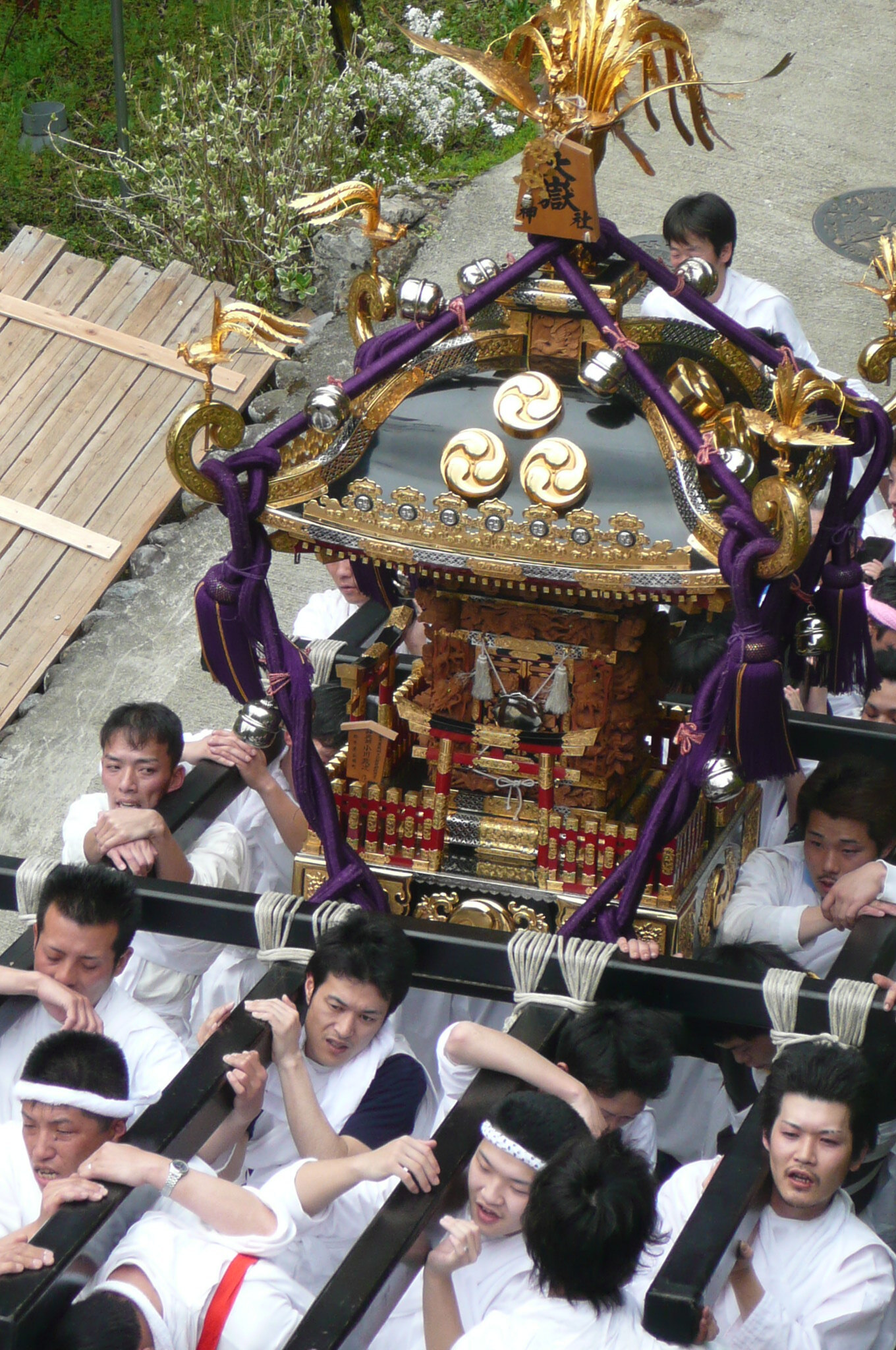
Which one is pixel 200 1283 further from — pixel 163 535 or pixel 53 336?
pixel 53 336

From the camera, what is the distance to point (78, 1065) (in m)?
3.71

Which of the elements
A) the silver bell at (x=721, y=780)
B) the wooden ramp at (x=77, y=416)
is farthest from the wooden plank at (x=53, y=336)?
the silver bell at (x=721, y=780)

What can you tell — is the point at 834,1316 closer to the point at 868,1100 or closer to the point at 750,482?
the point at 868,1100

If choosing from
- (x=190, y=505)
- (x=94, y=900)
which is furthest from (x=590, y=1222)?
(x=190, y=505)

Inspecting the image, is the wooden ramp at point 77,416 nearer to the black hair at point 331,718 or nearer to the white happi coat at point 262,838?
the white happi coat at point 262,838

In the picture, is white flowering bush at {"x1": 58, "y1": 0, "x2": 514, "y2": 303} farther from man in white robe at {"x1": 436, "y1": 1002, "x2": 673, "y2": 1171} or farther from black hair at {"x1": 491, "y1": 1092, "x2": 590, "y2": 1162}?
black hair at {"x1": 491, "y1": 1092, "x2": 590, "y2": 1162}

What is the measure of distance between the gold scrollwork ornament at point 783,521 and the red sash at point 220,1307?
5.90ft

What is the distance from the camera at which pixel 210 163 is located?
825 centimetres

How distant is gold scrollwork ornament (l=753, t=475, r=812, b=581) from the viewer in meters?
3.77

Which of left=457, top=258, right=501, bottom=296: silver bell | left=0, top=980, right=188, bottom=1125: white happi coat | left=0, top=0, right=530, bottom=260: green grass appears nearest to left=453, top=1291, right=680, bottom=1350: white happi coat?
left=0, top=980, right=188, bottom=1125: white happi coat

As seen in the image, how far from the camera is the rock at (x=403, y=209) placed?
28.4ft

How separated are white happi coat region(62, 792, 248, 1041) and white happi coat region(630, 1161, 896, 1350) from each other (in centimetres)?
151

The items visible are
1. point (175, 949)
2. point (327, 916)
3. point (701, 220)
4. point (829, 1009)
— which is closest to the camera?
point (829, 1009)

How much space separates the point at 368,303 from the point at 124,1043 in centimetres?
196
